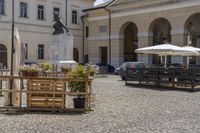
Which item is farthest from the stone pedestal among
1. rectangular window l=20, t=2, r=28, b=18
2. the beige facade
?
rectangular window l=20, t=2, r=28, b=18

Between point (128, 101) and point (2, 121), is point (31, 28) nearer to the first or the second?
point (128, 101)

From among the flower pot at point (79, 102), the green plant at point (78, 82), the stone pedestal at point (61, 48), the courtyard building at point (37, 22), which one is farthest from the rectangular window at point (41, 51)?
the flower pot at point (79, 102)

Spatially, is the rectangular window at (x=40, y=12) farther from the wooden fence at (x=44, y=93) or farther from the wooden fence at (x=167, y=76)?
the wooden fence at (x=44, y=93)

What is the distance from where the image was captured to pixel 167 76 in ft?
65.5

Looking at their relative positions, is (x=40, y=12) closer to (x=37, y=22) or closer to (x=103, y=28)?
(x=37, y=22)

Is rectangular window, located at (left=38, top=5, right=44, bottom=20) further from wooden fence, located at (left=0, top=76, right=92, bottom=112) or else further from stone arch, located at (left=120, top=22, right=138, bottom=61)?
wooden fence, located at (left=0, top=76, right=92, bottom=112)

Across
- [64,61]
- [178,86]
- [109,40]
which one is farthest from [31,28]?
[178,86]

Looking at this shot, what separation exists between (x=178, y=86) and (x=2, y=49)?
81.3 ft

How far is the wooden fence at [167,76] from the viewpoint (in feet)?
62.5

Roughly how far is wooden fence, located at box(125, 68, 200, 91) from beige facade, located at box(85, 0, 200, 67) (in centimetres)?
1343

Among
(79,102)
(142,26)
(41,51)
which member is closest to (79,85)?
(79,102)

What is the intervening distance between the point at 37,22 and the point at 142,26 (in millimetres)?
12391

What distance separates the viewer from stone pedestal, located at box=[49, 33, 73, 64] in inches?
960

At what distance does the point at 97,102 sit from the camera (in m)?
13.6
